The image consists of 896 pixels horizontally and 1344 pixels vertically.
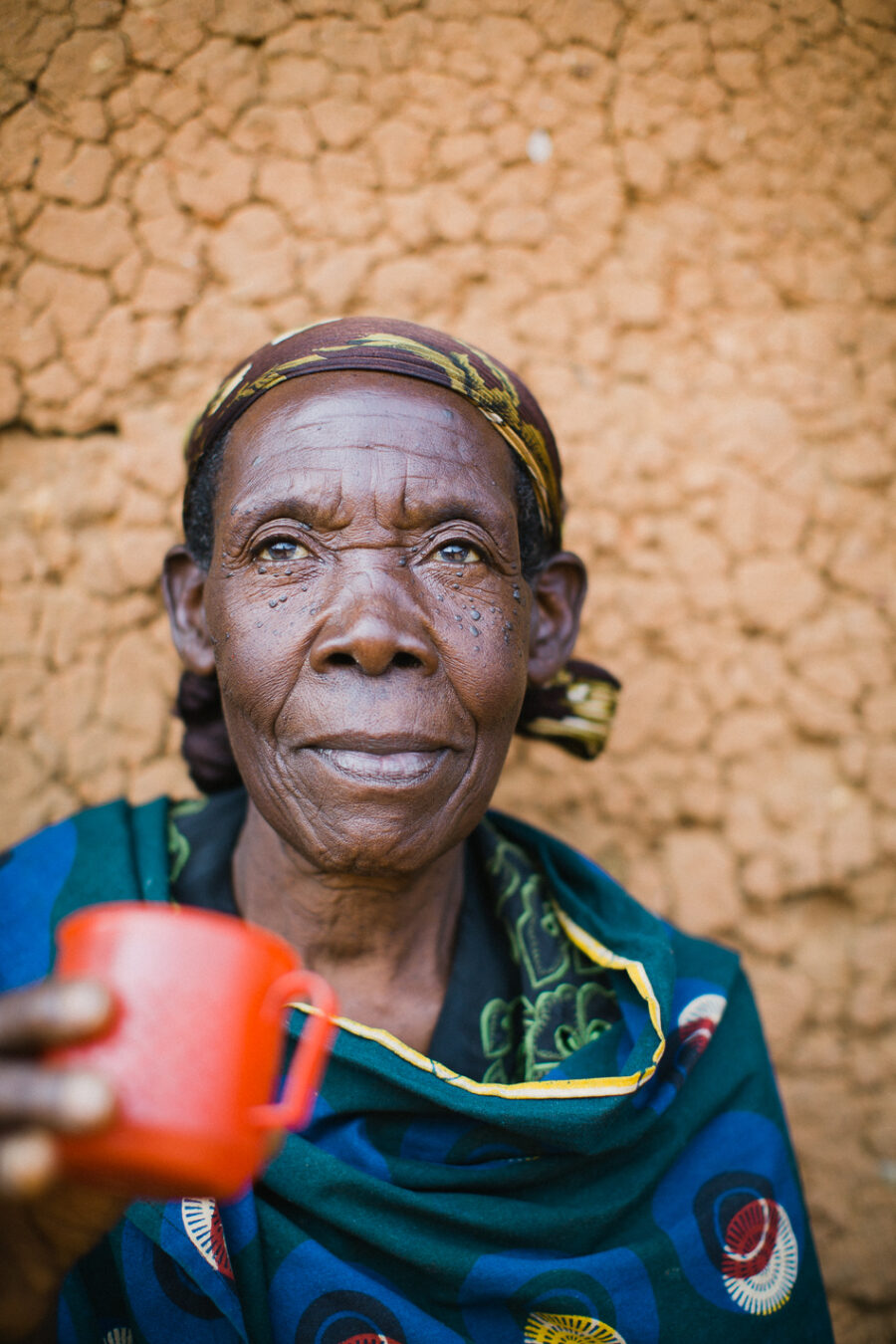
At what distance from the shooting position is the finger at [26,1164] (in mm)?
689

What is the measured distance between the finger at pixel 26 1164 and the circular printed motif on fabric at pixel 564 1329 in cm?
111

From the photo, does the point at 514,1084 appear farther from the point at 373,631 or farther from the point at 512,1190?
the point at 373,631

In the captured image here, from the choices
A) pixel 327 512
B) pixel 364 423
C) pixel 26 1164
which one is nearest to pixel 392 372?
pixel 364 423

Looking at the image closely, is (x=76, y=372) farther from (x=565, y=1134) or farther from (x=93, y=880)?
(x=565, y=1134)

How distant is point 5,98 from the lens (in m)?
2.16

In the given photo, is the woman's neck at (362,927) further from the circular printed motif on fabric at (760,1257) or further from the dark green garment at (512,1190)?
the circular printed motif on fabric at (760,1257)

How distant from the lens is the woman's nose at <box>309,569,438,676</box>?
134cm

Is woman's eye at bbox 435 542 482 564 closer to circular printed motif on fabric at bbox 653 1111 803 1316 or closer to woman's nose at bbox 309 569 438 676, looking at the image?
woman's nose at bbox 309 569 438 676

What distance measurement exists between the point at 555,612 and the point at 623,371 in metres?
0.89

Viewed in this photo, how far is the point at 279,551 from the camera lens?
1.53 metres

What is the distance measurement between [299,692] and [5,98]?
181cm

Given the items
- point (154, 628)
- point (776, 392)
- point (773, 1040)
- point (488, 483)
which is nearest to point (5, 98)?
point (154, 628)

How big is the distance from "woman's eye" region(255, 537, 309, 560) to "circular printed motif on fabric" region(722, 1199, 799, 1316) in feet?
4.70

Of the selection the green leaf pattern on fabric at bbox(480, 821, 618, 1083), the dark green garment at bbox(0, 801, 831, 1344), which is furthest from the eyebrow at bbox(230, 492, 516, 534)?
the green leaf pattern on fabric at bbox(480, 821, 618, 1083)
